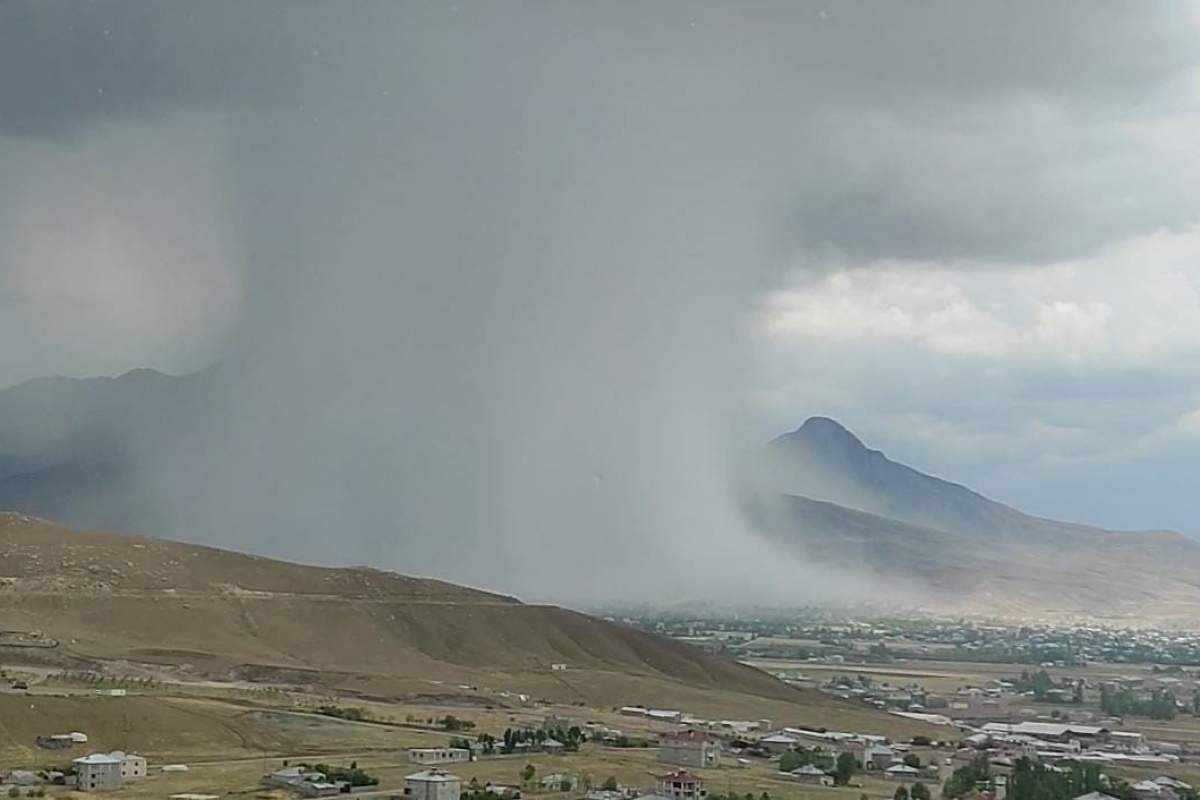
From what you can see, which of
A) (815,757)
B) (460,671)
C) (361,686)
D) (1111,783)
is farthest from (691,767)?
(460,671)

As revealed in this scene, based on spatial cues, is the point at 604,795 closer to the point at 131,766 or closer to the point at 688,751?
the point at 688,751

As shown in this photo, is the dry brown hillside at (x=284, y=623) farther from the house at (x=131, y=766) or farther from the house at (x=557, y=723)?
the house at (x=131, y=766)

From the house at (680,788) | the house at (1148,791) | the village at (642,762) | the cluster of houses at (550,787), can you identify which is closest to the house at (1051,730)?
the village at (642,762)

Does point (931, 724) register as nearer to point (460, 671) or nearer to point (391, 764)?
point (460, 671)

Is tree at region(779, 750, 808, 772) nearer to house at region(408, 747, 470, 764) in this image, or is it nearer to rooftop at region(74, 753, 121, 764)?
house at region(408, 747, 470, 764)

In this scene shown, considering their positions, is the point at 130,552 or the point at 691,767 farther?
the point at 130,552

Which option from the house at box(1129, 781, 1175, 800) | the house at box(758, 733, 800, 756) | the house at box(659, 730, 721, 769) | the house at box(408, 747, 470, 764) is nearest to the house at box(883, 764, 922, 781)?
Answer: the house at box(758, 733, 800, 756)
